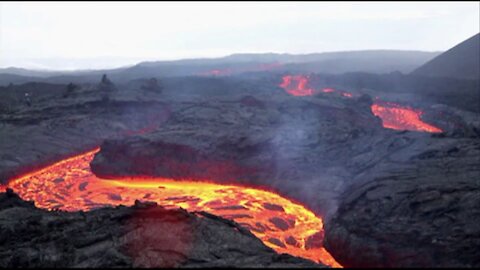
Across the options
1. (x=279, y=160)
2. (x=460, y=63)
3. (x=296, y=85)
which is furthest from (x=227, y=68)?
(x=279, y=160)

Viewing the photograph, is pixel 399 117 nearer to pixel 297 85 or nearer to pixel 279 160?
pixel 297 85

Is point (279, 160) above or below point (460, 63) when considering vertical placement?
below

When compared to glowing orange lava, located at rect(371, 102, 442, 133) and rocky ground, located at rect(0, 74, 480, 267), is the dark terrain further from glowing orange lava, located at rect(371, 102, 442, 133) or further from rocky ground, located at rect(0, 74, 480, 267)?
glowing orange lava, located at rect(371, 102, 442, 133)

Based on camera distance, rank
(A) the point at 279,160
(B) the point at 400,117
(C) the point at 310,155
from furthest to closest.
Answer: (B) the point at 400,117
(A) the point at 279,160
(C) the point at 310,155

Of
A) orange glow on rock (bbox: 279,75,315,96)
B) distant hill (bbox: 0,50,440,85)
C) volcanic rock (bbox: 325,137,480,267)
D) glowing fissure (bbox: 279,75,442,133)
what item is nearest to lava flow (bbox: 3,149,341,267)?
volcanic rock (bbox: 325,137,480,267)

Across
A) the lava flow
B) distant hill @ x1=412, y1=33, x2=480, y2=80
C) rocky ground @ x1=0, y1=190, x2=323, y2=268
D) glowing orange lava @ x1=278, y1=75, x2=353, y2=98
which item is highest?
distant hill @ x1=412, y1=33, x2=480, y2=80

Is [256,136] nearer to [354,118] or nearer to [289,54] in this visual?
[354,118]
